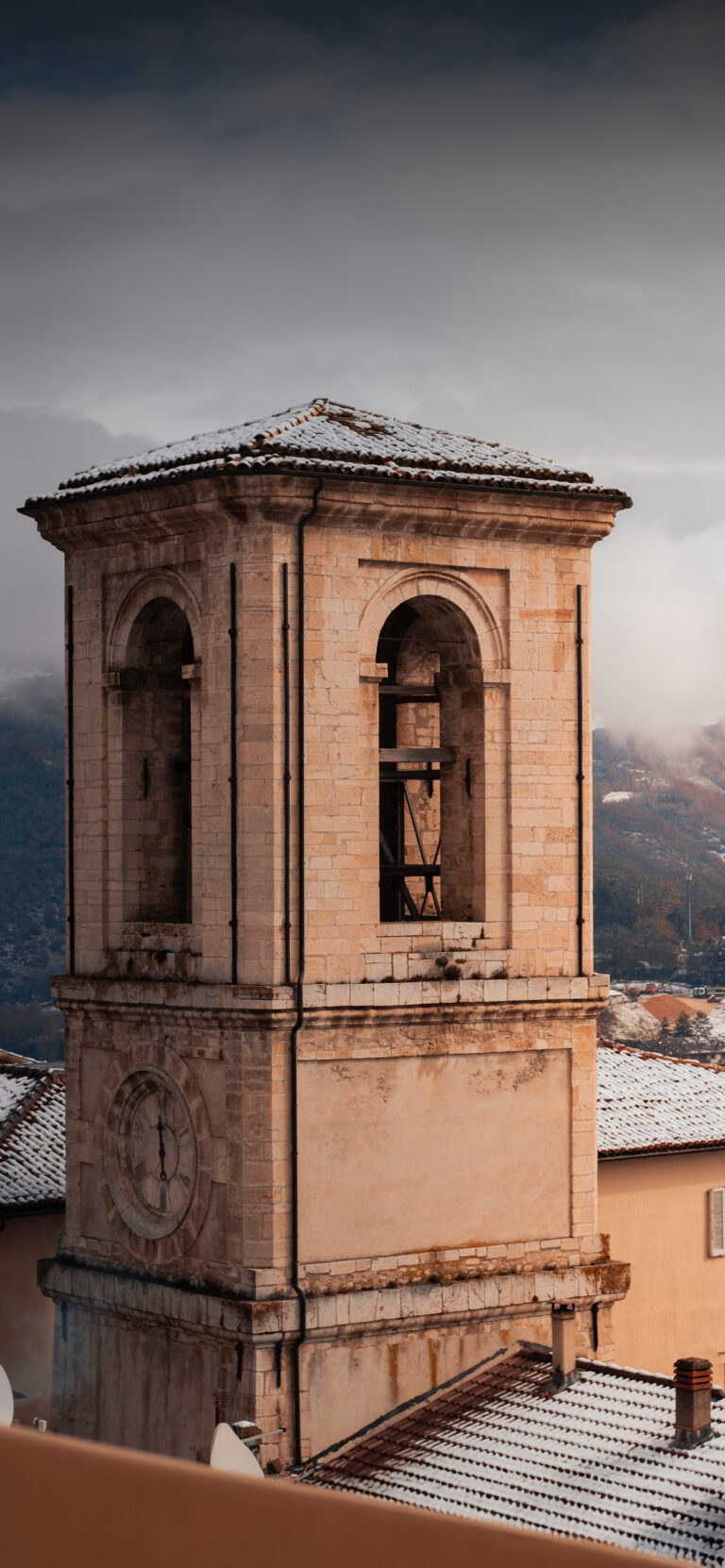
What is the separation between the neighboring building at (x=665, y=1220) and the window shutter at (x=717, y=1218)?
1 cm

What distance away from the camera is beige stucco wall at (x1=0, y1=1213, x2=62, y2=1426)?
79.3ft

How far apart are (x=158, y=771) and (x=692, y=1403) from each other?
7.70 m

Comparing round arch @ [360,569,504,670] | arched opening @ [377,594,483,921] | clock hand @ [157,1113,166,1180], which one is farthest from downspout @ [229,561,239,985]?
clock hand @ [157,1113,166,1180]

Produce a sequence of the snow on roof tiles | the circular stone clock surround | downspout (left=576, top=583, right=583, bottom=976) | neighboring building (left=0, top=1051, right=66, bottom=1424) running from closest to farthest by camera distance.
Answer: the circular stone clock surround, downspout (left=576, top=583, right=583, bottom=976), neighboring building (left=0, top=1051, right=66, bottom=1424), the snow on roof tiles

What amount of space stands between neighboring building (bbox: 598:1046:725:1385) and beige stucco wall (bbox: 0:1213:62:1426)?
6.60 metres

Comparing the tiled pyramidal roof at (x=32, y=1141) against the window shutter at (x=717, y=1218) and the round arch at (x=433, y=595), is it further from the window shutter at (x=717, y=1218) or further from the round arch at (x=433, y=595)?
the round arch at (x=433, y=595)

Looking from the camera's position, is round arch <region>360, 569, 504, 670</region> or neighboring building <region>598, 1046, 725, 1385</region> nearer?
round arch <region>360, 569, 504, 670</region>

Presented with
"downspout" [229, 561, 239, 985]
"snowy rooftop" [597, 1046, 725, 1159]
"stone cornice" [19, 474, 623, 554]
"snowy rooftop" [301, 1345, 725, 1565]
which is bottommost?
"snowy rooftop" [301, 1345, 725, 1565]

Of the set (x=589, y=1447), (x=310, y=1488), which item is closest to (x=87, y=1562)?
(x=310, y=1488)

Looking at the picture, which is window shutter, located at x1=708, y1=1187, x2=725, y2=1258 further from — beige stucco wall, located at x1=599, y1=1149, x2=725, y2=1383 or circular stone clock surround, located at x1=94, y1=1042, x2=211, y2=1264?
circular stone clock surround, located at x1=94, y1=1042, x2=211, y2=1264

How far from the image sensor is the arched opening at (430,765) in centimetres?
1869

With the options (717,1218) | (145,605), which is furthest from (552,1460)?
(717,1218)

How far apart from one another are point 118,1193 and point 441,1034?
3.46 metres

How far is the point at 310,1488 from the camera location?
101 inches
